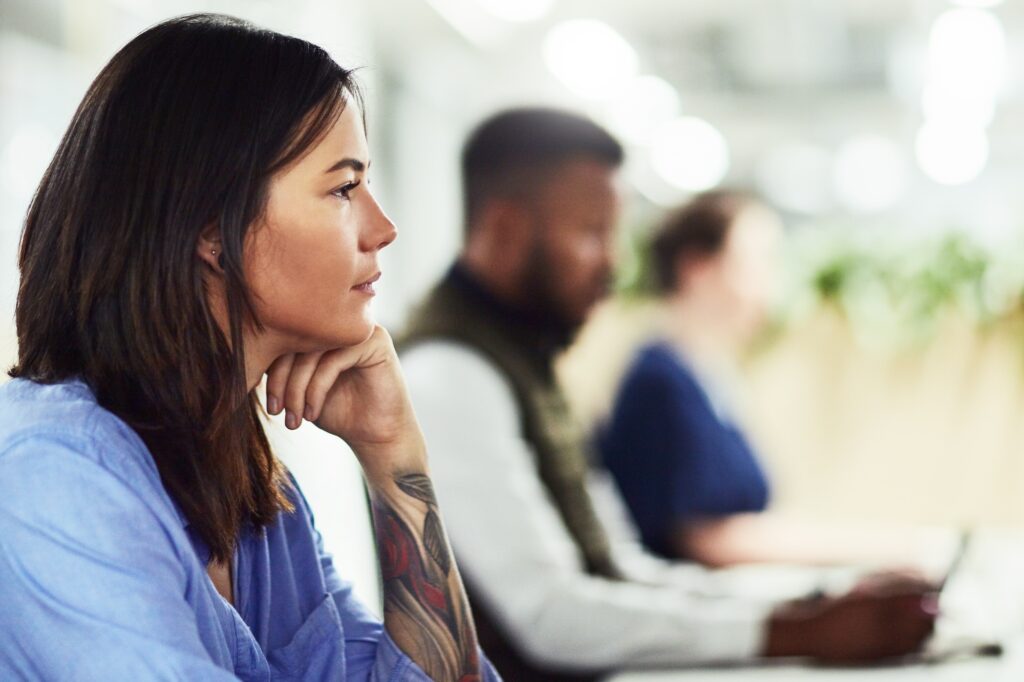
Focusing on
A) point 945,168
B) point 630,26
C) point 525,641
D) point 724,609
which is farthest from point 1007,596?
point 945,168

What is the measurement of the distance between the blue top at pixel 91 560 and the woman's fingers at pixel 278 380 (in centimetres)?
18

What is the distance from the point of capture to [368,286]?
86 centimetres

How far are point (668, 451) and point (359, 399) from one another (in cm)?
126

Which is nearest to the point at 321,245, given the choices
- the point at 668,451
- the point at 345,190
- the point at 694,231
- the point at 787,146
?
the point at 345,190

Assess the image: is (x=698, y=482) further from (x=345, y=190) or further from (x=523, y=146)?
(x=345, y=190)

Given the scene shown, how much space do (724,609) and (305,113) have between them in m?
0.92

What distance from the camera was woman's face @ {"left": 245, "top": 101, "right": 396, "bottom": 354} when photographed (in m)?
0.77

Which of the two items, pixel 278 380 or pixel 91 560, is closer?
pixel 91 560

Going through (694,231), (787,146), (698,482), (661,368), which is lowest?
(698,482)

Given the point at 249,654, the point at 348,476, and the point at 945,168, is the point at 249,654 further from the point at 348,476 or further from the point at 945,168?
the point at 945,168

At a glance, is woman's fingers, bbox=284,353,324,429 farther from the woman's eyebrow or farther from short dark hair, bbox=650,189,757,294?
short dark hair, bbox=650,189,757,294

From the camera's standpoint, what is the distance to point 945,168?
8.20m

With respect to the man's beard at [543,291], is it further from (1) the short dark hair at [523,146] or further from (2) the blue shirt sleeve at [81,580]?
(2) the blue shirt sleeve at [81,580]

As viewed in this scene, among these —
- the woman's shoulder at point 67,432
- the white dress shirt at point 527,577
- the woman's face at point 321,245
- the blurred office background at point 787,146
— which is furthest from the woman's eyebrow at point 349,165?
the white dress shirt at point 527,577
